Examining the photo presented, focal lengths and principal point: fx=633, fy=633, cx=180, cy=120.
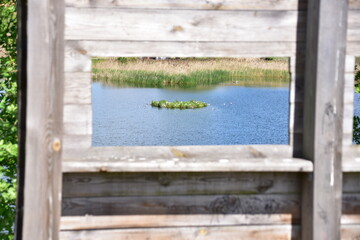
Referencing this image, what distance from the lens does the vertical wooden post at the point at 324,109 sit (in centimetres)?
313

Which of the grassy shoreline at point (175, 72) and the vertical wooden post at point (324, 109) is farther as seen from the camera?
the grassy shoreline at point (175, 72)

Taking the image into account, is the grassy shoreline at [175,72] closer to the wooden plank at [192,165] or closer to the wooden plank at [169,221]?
the wooden plank at [169,221]

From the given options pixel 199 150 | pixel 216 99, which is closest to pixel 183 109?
pixel 216 99

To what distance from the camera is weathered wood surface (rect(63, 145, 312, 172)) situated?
3064 mm

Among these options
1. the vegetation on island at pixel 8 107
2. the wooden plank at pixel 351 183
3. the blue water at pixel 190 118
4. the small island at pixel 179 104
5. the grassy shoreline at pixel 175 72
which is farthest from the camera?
the grassy shoreline at pixel 175 72

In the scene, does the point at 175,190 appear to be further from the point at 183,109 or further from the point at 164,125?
the point at 183,109

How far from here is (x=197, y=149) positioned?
3301 mm

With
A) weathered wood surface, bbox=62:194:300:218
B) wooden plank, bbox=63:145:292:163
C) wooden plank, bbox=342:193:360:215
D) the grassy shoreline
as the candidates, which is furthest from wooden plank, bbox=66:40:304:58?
the grassy shoreline

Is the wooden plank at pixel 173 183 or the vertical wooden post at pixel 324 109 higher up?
the vertical wooden post at pixel 324 109

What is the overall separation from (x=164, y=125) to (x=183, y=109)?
16.9ft

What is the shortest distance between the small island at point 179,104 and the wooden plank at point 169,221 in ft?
68.8

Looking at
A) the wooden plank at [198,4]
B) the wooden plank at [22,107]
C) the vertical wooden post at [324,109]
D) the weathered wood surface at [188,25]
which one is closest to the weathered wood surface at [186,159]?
the vertical wooden post at [324,109]

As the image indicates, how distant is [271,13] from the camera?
3.27 metres

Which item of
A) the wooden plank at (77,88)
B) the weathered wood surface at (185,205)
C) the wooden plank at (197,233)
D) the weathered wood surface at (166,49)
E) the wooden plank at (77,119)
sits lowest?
the wooden plank at (197,233)
